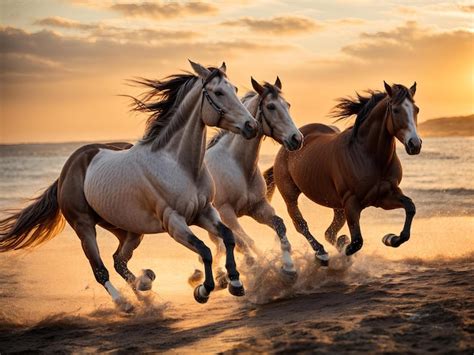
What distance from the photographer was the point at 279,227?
788 cm

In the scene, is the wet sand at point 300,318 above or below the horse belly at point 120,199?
below

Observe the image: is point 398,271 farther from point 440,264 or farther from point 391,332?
point 391,332

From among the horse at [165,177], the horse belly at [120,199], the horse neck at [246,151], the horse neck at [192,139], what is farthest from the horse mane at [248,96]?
the horse belly at [120,199]

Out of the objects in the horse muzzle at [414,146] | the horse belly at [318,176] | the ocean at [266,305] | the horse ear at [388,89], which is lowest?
the ocean at [266,305]

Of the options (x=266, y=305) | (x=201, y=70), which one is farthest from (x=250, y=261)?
(x=201, y=70)

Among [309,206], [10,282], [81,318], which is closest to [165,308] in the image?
[81,318]

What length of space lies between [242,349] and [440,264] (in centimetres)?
457

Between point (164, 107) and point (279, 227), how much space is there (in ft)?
5.49

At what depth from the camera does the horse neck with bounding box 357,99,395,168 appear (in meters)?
8.04

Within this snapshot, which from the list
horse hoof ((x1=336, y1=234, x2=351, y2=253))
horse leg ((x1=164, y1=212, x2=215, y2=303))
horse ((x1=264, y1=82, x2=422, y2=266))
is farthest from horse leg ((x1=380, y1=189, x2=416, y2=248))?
horse leg ((x1=164, y1=212, x2=215, y2=303))

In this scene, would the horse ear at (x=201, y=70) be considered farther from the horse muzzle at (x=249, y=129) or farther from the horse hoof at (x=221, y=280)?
the horse hoof at (x=221, y=280)

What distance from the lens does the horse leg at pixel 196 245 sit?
6574 mm

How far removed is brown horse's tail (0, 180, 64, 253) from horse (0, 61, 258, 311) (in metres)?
0.51

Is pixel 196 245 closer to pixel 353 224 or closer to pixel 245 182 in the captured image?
pixel 245 182
